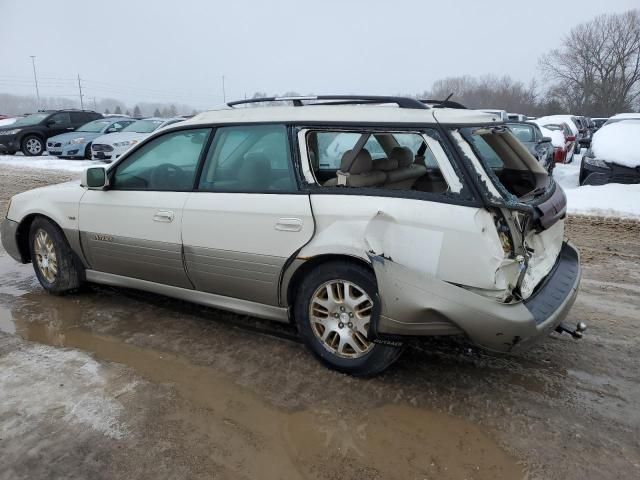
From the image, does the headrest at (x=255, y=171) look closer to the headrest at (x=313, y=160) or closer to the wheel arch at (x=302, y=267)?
the headrest at (x=313, y=160)

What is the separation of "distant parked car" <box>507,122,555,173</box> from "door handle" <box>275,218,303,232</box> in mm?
9401

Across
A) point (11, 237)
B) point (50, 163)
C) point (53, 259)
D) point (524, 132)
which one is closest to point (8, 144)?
point (50, 163)

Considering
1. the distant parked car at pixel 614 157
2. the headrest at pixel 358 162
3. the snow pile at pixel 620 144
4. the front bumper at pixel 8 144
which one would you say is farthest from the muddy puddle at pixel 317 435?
the front bumper at pixel 8 144

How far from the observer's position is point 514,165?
3863mm

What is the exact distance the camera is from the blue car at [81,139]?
16828mm

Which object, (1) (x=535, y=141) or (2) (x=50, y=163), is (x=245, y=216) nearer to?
(1) (x=535, y=141)

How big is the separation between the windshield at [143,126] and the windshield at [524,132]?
10.6 metres

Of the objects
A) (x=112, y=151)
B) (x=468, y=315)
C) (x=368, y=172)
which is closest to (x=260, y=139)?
(x=368, y=172)

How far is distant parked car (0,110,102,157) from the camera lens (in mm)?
18547

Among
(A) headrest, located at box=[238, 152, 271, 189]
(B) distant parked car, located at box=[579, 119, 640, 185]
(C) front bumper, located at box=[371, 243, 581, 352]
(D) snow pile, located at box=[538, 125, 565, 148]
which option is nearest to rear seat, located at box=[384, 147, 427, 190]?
(A) headrest, located at box=[238, 152, 271, 189]

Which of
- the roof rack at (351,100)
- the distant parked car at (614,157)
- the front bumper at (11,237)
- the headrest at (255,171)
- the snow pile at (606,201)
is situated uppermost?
the roof rack at (351,100)

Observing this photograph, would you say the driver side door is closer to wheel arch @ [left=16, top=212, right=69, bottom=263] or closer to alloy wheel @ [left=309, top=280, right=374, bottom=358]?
wheel arch @ [left=16, top=212, right=69, bottom=263]

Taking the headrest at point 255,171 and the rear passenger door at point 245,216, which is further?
the headrest at point 255,171

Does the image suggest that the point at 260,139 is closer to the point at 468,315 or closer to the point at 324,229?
the point at 324,229
